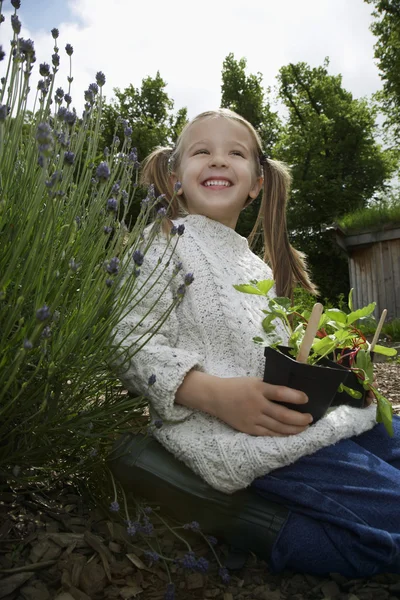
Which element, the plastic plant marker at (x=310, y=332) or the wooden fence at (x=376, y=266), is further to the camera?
the wooden fence at (x=376, y=266)

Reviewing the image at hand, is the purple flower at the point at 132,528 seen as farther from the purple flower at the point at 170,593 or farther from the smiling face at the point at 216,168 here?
the smiling face at the point at 216,168

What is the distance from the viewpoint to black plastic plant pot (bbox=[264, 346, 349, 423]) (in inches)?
52.3

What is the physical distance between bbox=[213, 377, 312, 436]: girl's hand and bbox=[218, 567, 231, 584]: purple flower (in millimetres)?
349

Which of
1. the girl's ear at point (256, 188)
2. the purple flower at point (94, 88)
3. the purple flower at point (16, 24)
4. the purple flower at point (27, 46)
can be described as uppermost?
the girl's ear at point (256, 188)

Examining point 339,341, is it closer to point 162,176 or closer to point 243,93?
point 162,176

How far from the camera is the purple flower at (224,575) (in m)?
1.37


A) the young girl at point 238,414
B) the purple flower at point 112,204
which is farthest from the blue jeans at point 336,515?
the purple flower at point 112,204

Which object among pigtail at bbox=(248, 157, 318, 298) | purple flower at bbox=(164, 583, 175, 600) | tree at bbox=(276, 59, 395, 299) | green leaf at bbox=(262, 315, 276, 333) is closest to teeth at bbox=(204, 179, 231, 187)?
pigtail at bbox=(248, 157, 318, 298)

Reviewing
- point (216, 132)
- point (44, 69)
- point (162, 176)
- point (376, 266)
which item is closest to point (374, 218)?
point (376, 266)

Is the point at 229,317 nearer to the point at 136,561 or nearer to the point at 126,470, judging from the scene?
the point at 126,470

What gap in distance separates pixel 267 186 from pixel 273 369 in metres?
1.27

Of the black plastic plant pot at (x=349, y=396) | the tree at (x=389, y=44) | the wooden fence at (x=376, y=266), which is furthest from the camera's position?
the tree at (x=389, y=44)

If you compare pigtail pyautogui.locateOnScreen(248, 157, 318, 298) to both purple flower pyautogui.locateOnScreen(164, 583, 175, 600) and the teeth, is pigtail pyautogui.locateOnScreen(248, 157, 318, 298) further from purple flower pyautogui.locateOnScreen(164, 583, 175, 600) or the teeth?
purple flower pyautogui.locateOnScreen(164, 583, 175, 600)

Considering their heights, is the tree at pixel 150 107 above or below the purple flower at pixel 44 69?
above
